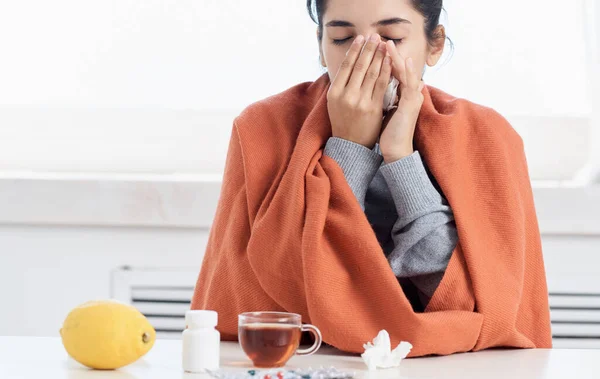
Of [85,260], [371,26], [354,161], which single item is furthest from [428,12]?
[85,260]

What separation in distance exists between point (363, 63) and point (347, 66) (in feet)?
0.11

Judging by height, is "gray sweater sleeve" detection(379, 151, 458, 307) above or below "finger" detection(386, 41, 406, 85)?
below

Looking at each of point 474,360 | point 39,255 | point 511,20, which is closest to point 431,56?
point 474,360

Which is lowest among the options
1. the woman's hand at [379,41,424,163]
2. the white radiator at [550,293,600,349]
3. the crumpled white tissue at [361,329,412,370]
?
the white radiator at [550,293,600,349]

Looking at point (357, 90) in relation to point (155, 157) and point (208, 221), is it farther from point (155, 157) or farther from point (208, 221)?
point (155, 157)

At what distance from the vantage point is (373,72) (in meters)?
1.46

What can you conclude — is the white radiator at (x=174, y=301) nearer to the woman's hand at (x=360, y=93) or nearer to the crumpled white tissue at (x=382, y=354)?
the woman's hand at (x=360, y=93)

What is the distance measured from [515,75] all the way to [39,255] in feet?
4.56

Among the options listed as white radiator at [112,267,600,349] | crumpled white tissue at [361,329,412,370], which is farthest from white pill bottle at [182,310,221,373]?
white radiator at [112,267,600,349]

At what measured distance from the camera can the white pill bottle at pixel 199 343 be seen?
39.2 inches

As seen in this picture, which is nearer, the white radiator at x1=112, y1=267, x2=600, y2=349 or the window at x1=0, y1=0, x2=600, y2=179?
the white radiator at x1=112, y1=267, x2=600, y2=349

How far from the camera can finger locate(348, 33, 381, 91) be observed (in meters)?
1.45

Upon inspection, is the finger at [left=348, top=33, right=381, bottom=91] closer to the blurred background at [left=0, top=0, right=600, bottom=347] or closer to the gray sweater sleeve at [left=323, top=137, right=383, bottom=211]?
the gray sweater sleeve at [left=323, top=137, right=383, bottom=211]

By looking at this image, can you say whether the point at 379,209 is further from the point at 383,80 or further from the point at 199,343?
the point at 199,343
